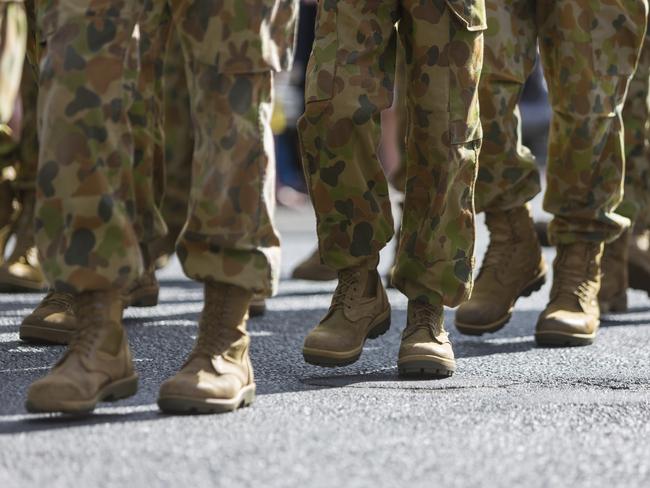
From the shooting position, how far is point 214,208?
8.98 feet

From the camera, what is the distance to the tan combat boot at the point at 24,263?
482cm

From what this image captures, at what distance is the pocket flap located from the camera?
3.23 metres

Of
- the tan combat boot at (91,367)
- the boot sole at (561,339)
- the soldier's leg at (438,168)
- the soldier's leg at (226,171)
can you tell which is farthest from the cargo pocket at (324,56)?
the boot sole at (561,339)

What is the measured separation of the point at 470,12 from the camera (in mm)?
3270

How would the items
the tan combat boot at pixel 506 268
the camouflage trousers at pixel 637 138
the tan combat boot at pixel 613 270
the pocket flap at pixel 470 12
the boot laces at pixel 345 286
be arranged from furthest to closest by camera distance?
the tan combat boot at pixel 613 270, the camouflage trousers at pixel 637 138, the tan combat boot at pixel 506 268, the boot laces at pixel 345 286, the pocket flap at pixel 470 12

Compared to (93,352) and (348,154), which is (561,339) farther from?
(93,352)

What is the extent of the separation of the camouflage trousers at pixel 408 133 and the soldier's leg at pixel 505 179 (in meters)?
0.49

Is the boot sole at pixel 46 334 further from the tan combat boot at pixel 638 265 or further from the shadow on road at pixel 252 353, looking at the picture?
the tan combat boot at pixel 638 265

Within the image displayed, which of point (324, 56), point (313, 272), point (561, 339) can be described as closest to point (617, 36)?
point (561, 339)

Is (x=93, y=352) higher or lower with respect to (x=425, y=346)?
higher

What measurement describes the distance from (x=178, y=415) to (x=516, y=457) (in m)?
0.69

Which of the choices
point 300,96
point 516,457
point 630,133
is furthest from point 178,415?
point 300,96

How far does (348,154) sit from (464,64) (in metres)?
0.35

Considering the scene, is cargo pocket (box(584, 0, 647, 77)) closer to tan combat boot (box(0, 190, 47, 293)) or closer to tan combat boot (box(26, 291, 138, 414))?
tan combat boot (box(26, 291, 138, 414))
